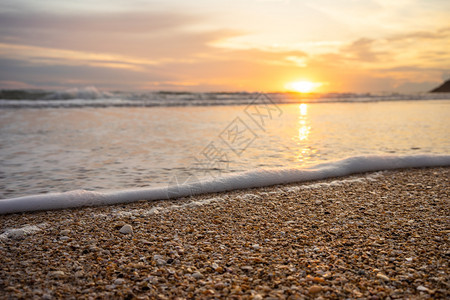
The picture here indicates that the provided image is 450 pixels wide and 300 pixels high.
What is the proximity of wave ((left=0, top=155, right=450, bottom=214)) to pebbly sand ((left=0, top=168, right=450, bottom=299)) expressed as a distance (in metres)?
0.18

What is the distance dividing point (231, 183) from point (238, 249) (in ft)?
5.77

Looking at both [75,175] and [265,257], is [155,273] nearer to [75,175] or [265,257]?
[265,257]

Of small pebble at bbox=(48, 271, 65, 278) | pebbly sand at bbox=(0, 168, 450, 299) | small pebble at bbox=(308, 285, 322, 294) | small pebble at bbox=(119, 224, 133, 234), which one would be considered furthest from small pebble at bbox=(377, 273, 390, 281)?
small pebble at bbox=(48, 271, 65, 278)

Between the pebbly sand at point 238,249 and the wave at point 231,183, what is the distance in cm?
18

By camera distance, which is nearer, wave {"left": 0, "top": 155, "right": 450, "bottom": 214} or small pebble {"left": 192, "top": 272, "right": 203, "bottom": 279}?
small pebble {"left": 192, "top": 272, "right": 203, "bottom": 279}

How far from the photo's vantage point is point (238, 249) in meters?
2.43

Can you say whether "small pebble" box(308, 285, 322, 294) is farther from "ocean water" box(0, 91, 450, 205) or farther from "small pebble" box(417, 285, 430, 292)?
"ocean water" box(0, 91, 450, 205)

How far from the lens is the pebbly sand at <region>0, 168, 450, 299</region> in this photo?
6.35 feet

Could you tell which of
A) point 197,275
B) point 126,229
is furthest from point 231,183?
point 197,275

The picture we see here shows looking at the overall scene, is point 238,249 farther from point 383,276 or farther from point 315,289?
point 383,276

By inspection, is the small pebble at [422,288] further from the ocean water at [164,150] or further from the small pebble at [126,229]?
the ocean water at [164,150]

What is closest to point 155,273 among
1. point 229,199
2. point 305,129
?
point 229,199

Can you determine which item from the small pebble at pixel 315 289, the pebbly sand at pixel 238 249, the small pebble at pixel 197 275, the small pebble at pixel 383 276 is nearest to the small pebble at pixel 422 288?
the pebbly sand at pixel 238 249

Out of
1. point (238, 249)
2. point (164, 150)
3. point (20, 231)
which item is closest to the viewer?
point (238, 249)
